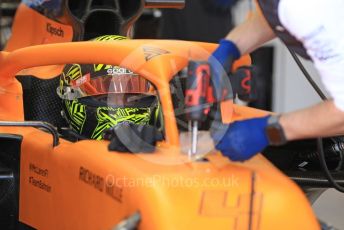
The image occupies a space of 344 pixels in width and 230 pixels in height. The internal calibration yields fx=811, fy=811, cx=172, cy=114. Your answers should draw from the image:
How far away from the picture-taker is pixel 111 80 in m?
2.83

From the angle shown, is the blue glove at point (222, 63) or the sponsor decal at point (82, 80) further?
Answer: the sponsor decal at point (82, 80)

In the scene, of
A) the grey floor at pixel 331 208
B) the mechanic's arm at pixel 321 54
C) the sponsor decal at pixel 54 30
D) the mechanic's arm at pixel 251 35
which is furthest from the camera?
the sponsor decal at pixel 54 30

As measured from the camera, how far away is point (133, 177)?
2148 mm

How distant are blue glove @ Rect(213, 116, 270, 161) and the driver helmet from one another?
68 centimetres

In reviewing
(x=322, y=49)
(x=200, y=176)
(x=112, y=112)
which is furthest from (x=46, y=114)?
(x=322, y=49)

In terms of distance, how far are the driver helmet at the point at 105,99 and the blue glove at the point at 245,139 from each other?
0.68 meters

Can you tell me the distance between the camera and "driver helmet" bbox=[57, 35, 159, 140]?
2812 mm

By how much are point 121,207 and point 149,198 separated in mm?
138

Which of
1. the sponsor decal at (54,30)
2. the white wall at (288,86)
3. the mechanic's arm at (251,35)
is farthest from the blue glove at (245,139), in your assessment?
the white wall at (288,86)

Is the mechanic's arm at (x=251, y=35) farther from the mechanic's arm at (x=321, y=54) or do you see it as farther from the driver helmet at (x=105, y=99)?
the driver helmet at (x=105, y=99)

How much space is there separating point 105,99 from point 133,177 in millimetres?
733

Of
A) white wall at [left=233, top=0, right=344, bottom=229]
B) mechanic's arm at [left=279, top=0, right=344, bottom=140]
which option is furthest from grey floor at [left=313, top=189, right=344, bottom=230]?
white wall at [left=233, top=0, right=344, bottom=229]

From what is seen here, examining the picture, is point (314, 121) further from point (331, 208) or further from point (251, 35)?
point (331, 208)

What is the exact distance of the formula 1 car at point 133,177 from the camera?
2082 millimetres
